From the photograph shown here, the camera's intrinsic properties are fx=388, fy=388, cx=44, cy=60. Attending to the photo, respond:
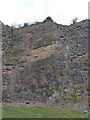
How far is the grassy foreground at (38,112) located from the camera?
1167 inches

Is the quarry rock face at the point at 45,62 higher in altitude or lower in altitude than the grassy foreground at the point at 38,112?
higher

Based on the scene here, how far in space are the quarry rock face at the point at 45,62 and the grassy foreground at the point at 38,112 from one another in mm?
3770

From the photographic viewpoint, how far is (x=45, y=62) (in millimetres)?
46469

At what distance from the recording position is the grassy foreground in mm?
29639

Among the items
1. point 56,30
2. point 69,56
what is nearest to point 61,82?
point 69,56

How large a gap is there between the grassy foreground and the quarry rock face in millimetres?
3770

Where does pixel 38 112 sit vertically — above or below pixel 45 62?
below

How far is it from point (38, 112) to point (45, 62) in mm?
15567

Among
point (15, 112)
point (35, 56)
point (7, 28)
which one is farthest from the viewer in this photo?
point (7, 28)

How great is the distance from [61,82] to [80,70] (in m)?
3.18

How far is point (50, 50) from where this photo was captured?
50875mm

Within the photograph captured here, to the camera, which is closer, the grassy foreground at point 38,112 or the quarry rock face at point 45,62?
the grassy foreground at point 38,112

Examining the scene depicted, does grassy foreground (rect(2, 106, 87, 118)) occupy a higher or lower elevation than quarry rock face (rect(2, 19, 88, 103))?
lower

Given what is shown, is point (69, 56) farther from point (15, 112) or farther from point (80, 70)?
point (15, 112)
